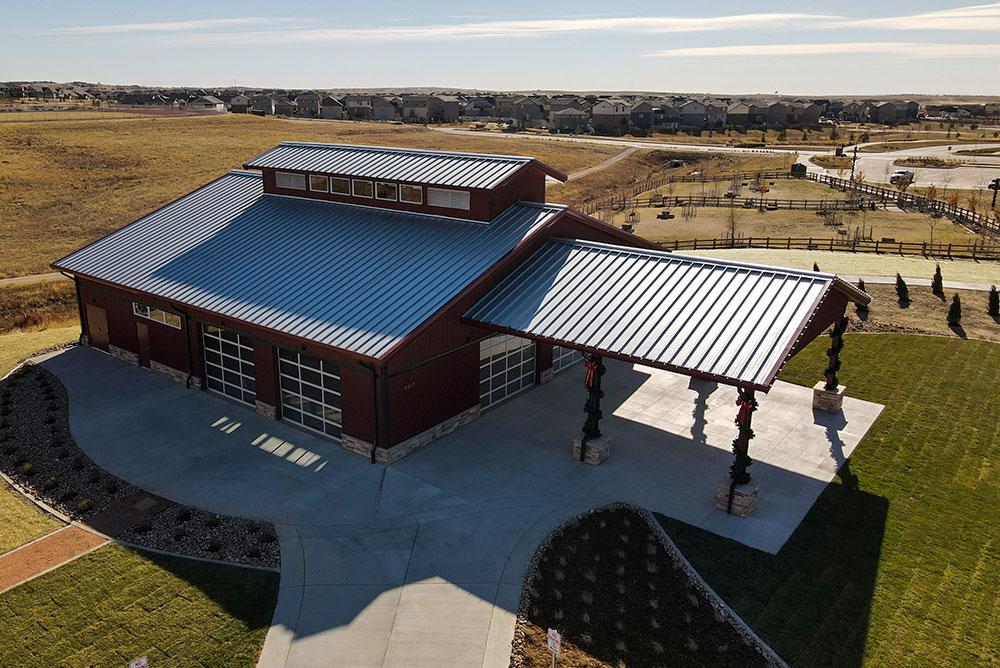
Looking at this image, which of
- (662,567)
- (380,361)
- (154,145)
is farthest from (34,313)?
(154,145)

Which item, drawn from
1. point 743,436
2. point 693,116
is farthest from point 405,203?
point 693,116

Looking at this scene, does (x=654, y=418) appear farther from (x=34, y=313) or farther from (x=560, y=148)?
(x=560, y=148)

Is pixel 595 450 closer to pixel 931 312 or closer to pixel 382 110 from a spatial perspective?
pixel 931 312

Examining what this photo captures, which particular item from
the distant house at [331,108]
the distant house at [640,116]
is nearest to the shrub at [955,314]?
the distant house at [640,116]

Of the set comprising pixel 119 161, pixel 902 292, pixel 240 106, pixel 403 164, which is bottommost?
pixel 902 292

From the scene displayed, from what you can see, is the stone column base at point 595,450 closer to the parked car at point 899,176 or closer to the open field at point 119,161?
the open field at point 119,161
